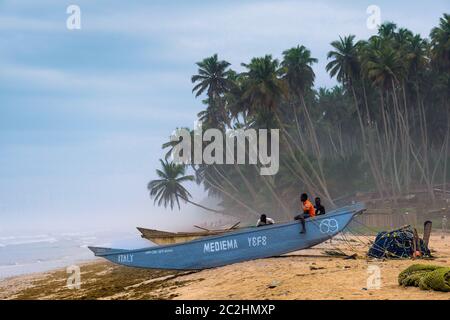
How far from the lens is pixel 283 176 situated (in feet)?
164

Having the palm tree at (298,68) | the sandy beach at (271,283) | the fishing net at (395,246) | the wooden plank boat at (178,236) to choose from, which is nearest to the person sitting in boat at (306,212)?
the sandy beach at (271,283)

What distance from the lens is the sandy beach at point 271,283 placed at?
8.30 meters

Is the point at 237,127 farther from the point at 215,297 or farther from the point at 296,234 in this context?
the point at 215,297

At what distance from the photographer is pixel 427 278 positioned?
25.6 ft

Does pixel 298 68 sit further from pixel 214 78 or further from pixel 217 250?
pixel 217 250

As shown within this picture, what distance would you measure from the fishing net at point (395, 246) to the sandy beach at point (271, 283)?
48cm

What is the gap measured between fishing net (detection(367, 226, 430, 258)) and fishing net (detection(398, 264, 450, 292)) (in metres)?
4.17

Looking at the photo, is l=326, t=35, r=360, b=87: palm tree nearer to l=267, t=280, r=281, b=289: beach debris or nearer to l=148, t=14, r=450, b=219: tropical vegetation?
l=148, t=14, r=450, b=219: tropical vegetation

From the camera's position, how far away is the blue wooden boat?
1372 cm

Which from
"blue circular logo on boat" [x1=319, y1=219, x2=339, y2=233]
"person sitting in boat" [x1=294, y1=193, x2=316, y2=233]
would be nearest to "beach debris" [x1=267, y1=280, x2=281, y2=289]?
"person sitting in boat" [x1=294, y1=193, x2=316, y2=233]

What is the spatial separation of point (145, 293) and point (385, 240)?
7.08 m

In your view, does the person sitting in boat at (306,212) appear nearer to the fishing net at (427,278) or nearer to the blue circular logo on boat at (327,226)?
the blue circular logo on boat at (327,226)
